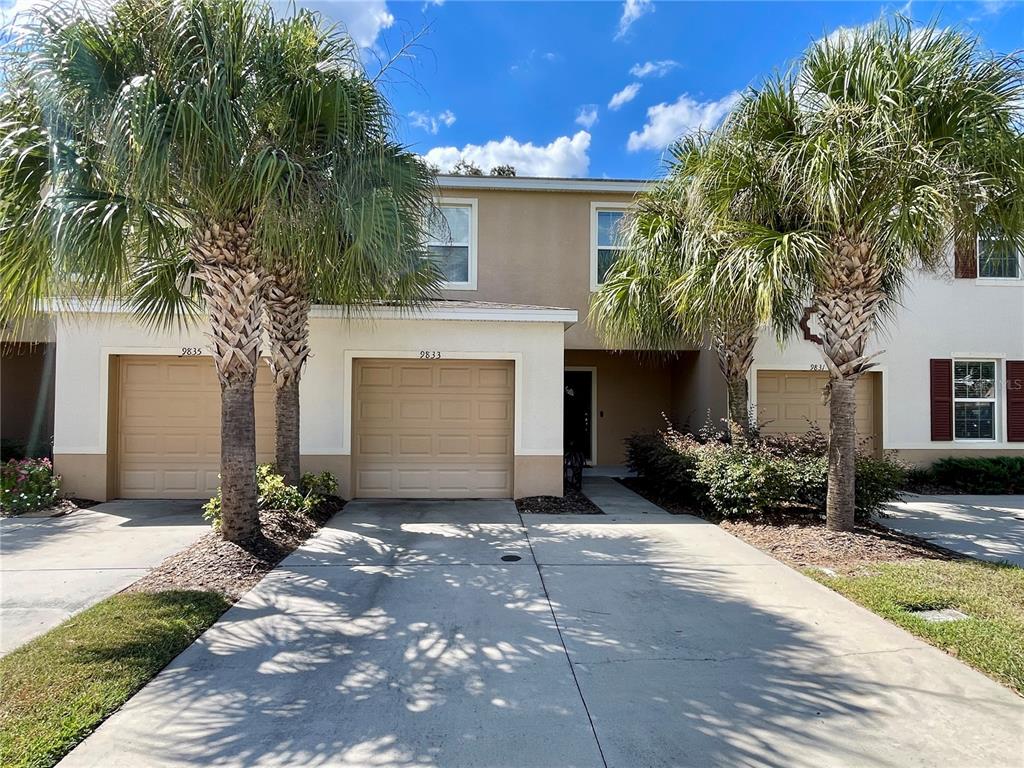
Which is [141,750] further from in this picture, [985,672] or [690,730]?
[985,672]

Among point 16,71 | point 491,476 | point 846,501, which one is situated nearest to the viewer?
point 16,71

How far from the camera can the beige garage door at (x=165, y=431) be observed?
8.85 meters

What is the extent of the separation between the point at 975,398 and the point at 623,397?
24.7ft

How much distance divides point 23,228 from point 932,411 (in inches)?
589

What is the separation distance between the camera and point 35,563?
5.66 m

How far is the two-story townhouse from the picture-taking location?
28.5 feet

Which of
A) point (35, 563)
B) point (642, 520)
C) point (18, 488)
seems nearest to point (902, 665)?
point (642, 520)

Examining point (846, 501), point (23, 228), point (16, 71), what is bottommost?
point (846, 501)

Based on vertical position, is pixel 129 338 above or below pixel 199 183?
below

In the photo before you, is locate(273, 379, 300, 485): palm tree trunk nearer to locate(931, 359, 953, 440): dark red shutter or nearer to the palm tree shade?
the palm tree shade

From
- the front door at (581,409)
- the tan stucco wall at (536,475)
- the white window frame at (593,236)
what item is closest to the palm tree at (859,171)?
the tan stucco wall at (536,475)

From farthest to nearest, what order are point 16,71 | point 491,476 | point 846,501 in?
point 491,476 → point 846,501 → point 16,71

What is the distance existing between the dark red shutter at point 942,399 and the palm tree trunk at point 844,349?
6148 mm

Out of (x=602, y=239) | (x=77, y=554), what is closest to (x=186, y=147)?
(x=77, y=554)
